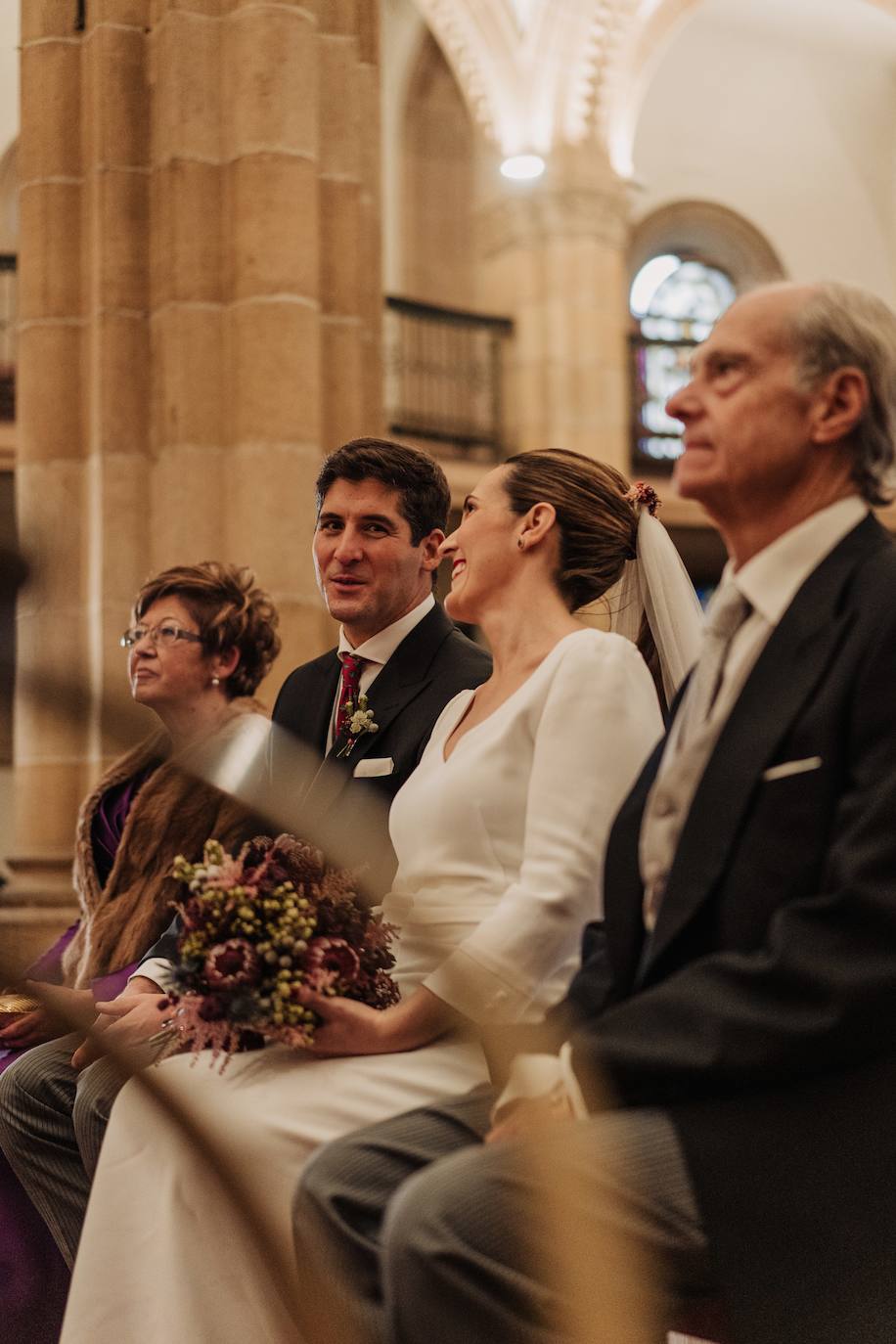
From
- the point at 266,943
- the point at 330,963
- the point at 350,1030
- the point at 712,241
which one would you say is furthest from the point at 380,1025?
the point at 712,241

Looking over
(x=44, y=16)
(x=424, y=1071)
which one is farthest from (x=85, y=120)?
(x=424, y=1071)

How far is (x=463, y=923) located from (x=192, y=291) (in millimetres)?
3921

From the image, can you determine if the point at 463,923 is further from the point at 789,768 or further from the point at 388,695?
the point at 388,695

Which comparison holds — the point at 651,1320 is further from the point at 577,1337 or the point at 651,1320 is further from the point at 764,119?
the point at 764,119

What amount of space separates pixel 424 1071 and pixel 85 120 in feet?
15.8

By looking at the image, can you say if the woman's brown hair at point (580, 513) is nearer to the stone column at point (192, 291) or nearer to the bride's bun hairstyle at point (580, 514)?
the bride's bun hairstyle at point (580, 514)

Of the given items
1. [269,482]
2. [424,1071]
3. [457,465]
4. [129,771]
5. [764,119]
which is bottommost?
[424,1071]

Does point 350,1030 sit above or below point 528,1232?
above

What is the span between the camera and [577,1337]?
81.8 inches

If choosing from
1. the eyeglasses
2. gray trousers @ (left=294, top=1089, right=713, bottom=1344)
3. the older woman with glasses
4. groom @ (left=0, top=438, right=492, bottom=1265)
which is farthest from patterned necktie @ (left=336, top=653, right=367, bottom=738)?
gray trousers @ (left=294, top=1089, right=713, bottom=1344)

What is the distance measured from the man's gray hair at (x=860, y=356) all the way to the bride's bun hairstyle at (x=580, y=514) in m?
0.75

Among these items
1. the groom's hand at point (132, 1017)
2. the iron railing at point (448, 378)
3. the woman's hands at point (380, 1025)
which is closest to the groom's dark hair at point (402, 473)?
the groom's hand at point (132, 1017)

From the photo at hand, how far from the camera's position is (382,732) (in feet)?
11.6

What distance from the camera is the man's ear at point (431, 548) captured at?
144 inches
